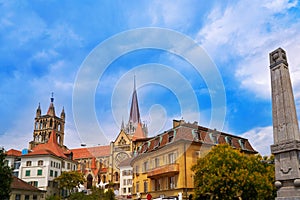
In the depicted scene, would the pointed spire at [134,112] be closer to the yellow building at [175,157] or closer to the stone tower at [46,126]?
the stone tower at [46,126]

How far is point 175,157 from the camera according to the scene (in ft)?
120

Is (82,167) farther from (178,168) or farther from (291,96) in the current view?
(291,96)

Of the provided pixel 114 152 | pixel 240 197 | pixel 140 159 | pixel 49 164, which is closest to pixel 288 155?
pixel 240 197

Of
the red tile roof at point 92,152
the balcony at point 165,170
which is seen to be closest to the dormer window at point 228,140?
the balcony at point 165,170

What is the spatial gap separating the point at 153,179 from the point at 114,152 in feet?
198

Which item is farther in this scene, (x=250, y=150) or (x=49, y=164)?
(x=49, y=164)

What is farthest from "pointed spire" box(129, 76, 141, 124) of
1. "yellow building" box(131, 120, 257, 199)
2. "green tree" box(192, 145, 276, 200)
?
"green tree" box(192, 145, 276, 200)

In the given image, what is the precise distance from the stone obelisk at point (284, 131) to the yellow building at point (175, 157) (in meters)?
20.9

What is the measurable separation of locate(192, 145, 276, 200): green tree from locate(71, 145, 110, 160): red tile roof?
83397mm

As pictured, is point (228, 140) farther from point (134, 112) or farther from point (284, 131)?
point (134, 112)

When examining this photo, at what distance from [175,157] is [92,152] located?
81494 millimetres

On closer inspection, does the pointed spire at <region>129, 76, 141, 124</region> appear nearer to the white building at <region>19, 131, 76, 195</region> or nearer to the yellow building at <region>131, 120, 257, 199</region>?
the white building at <region>19, 131, 76, 195</region>

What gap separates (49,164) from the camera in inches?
2275

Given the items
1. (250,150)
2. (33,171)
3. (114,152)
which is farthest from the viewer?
(114,152)
